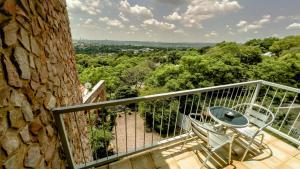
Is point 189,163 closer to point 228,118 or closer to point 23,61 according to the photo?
point 228,118

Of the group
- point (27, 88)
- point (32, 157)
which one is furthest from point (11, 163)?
point (27, 88)

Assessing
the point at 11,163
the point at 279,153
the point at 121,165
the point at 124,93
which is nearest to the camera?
the point at 11,163

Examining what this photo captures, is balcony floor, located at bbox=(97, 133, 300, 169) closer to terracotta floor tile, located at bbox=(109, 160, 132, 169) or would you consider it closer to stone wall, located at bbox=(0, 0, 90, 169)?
terracotta floor tile, located at bbox=(109, 160, 132, 169)

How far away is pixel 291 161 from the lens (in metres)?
2.77

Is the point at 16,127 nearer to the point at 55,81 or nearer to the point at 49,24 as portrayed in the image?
the point at 55,81

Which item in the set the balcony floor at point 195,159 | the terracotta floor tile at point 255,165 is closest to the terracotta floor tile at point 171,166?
the balcony floor at point 195,159

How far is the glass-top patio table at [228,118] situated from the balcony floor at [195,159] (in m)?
0.64

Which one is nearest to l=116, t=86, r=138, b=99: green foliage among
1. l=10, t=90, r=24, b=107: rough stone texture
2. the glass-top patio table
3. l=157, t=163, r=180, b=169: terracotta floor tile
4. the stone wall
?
the glass-top patio table

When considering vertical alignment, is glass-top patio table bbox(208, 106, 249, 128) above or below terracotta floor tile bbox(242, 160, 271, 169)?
above

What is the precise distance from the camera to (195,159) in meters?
2.65

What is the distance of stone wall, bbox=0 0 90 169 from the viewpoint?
1.15 m

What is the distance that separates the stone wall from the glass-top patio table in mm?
2281

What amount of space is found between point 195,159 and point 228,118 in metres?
0.86

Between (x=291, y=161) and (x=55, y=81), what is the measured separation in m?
3.91
